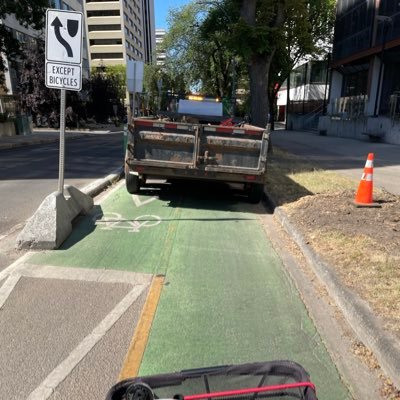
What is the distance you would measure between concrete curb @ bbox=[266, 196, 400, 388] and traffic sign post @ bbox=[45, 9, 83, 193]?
4092mm

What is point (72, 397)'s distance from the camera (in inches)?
111

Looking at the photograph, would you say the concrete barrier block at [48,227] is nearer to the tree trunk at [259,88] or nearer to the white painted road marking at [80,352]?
the white painted road marking at [80,352]

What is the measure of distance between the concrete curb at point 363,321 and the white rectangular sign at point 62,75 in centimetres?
402

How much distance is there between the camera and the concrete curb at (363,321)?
309 centimetres

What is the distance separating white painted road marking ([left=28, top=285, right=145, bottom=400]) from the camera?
287 cm

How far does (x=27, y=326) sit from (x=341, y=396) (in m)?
2.57

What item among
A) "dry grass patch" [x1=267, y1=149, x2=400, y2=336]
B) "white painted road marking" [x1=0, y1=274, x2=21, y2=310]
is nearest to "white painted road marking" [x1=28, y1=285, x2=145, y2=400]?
"white painted road marking" [x1=0, y1=274, x2=21, y2=310]

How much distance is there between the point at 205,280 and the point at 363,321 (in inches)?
69.2

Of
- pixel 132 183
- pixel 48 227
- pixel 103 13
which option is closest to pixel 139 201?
pixel 132 183

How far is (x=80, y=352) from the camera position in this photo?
10.8ft

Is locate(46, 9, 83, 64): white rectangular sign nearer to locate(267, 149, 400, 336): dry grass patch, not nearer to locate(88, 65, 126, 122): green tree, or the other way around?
locate(267, 149, 400, 336): dry grass patch

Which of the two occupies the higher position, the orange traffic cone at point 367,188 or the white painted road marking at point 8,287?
the orange traffic cone at point 367,188

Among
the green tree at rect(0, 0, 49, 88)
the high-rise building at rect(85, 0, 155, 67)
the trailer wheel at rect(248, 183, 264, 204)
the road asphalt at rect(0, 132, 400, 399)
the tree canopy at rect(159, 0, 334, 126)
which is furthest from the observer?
the high-rise building at rect(85, 0, 155, 67)

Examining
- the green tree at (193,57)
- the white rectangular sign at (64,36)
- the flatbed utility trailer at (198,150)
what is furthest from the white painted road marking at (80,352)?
the green tree at (193,57)
